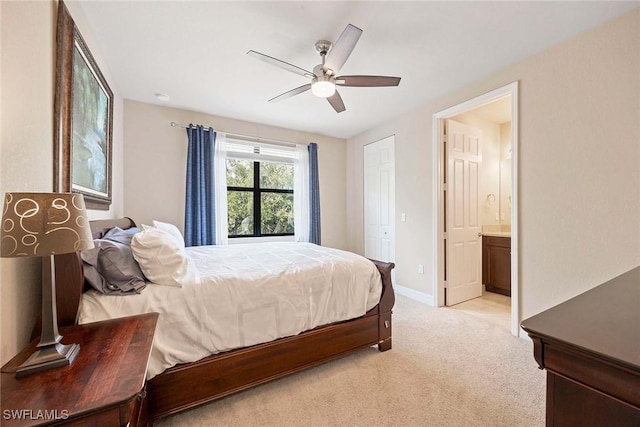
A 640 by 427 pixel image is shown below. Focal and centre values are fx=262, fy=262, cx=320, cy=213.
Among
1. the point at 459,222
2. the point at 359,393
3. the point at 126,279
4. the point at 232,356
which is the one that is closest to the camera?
the point at 126,279

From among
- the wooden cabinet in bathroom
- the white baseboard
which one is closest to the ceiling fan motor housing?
the white baseboard

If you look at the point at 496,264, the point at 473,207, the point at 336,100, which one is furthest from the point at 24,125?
the point at 496,264

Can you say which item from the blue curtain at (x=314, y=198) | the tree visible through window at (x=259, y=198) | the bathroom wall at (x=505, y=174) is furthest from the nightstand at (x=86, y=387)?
the bathroom wall at (x=505, y=174)

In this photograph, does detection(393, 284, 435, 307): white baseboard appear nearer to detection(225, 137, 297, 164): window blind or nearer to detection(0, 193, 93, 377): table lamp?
detection(225, 137, 297, 164): window blind

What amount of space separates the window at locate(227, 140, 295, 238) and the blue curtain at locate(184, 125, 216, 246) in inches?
15.4

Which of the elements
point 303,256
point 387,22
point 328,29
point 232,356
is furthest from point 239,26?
point 232,356

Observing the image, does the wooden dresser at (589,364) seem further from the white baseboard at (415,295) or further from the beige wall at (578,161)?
the white baseboard at (415,295)

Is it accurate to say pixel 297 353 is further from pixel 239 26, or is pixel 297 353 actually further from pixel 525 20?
pixel 525 20

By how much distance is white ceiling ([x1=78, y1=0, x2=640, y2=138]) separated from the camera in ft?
6.10

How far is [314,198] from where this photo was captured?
459 centimetres

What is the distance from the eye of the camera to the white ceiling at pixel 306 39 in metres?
1.86

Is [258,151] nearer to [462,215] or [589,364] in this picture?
[462,215]

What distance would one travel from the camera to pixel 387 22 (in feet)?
6.50

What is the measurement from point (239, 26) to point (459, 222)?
3.29m
